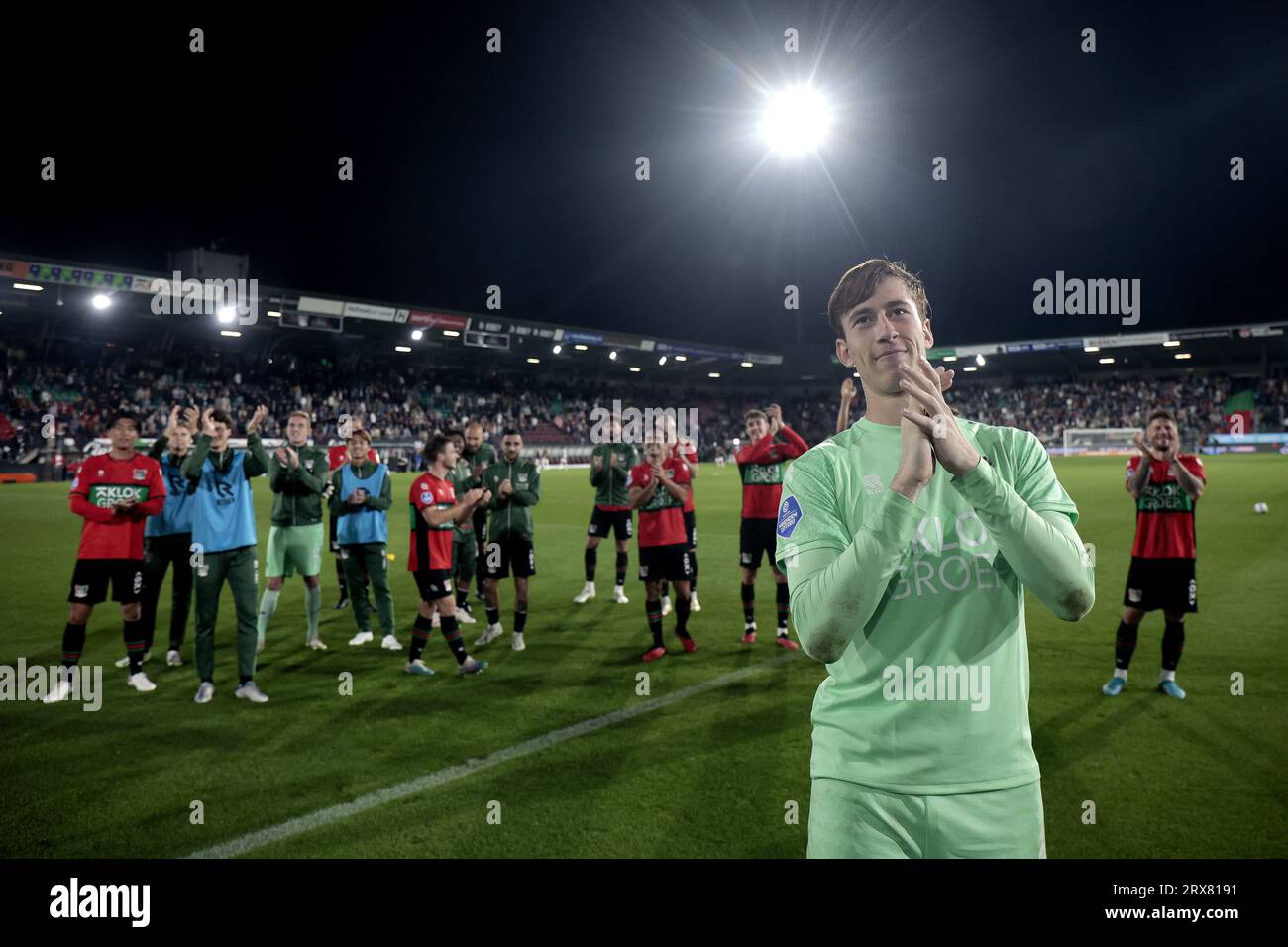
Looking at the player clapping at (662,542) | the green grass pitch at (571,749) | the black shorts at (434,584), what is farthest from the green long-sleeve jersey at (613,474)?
the black shorts at (434,584)

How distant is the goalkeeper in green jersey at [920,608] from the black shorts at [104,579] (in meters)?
7.47

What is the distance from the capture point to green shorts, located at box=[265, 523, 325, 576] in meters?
8.79

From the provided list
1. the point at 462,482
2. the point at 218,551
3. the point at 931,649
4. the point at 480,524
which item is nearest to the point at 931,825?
the point at 931,649

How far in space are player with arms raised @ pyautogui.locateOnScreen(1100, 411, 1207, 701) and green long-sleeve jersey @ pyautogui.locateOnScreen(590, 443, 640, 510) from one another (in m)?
6.04

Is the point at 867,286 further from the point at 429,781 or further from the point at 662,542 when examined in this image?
the point at 662,542

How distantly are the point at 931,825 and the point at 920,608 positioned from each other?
476 mm

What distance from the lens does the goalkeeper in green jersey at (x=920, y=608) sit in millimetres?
1533

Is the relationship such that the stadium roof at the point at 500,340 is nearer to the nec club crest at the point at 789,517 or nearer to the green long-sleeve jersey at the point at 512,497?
the green long-sleeve jersey at the point at 512,497

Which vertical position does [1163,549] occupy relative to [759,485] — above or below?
below

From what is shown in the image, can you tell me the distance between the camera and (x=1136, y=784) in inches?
184

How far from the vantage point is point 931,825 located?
64.5 inches

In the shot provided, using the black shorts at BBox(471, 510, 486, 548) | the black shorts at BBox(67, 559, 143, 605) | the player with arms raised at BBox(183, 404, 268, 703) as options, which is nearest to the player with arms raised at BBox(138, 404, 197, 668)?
the black shorts at BBox(67, 559, 143, 605)
